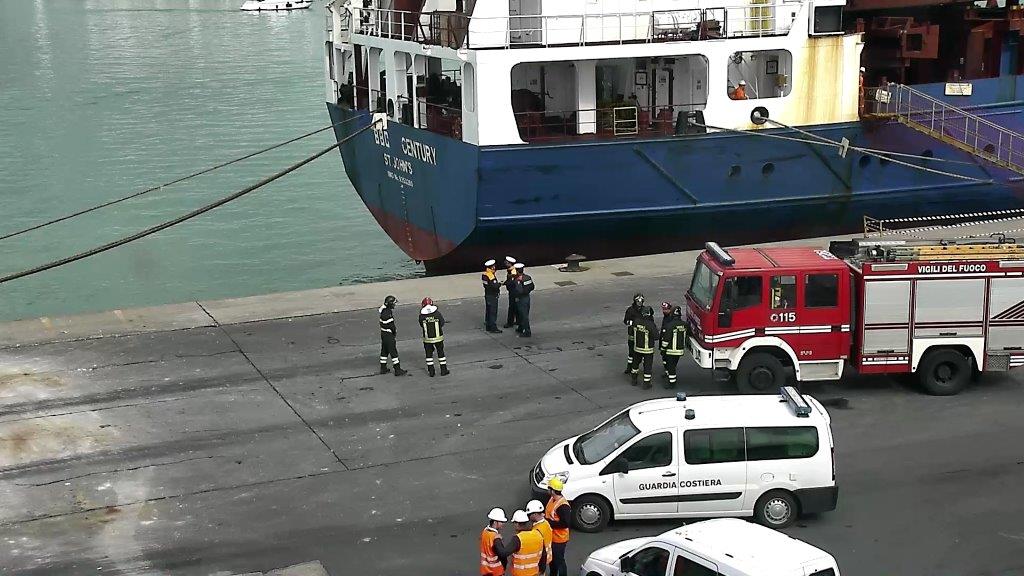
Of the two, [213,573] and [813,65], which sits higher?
[813,65]

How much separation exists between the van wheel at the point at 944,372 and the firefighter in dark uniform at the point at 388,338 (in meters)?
7.15

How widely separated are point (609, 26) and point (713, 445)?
14.6 metres

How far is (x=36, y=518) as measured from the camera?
13898 mm

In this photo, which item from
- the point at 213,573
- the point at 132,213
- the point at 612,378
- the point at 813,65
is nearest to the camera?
the point at 213,573

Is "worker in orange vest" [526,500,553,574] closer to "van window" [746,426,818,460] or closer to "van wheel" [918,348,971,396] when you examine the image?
"van window" [746,426,818,460]

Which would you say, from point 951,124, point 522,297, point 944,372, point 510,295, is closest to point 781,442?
point 944,372

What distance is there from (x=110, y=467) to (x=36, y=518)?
1.53m

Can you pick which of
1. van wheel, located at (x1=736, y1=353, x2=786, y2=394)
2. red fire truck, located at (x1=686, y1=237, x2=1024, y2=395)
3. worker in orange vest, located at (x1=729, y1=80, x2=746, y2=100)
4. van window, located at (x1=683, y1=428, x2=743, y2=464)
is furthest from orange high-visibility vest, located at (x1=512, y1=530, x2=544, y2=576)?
worker in orange vest, located at (x1=729, y1=80, x2=746, y2=100)

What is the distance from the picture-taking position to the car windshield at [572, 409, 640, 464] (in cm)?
1312

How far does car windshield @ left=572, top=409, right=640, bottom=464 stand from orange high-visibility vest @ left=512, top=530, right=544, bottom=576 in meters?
2.28

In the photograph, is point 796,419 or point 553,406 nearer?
point 796,419

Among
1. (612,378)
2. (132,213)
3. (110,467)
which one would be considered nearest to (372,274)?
(132,213)

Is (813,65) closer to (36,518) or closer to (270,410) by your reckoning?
(270,410)

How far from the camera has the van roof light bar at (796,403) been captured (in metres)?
13.0
